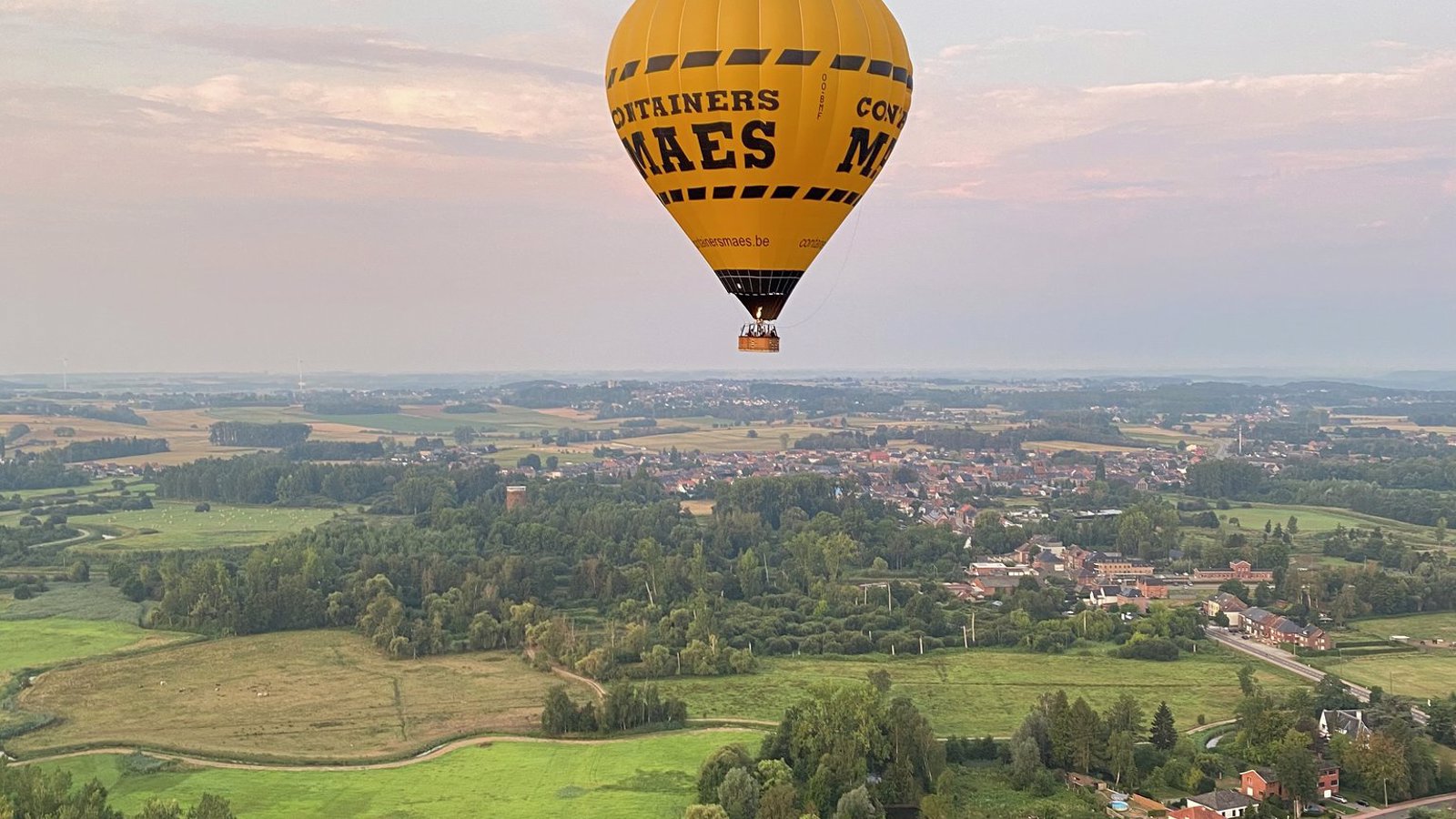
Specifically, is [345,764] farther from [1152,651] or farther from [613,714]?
[1152,651]

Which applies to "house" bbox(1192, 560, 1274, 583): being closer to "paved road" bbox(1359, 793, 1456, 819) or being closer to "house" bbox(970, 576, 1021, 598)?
"house" bbox(970, 576, 1021, 598)

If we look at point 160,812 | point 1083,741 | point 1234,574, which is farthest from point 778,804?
point 1234,574

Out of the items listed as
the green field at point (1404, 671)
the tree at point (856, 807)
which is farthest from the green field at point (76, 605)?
the green field at point (1404, 671)

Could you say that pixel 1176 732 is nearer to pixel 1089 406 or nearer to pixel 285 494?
pixel 285 494

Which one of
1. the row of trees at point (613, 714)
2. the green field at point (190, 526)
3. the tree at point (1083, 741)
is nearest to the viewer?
the tree at point (1083, 741)

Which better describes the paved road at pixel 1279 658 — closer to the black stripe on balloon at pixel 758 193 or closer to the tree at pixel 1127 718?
the tree at pixel 1127 718

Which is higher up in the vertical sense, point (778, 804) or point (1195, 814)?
point (778, 804)
